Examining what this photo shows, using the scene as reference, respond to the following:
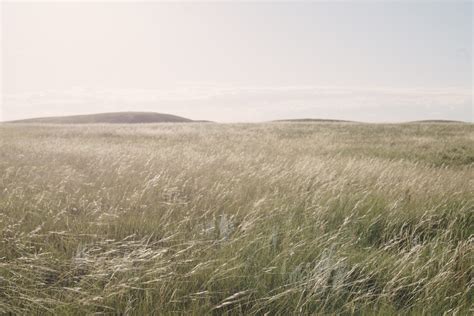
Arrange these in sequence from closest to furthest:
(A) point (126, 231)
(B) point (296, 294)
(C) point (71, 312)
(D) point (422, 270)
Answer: (C) point (71, 312), (B) point (296, 294), (D) point (422, 270), (A) point (126, 231)

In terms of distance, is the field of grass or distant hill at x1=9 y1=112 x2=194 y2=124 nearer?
the field of grass

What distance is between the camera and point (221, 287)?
217cm

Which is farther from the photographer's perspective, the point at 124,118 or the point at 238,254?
the point at 124,118

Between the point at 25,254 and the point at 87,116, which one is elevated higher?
the point at 87,116

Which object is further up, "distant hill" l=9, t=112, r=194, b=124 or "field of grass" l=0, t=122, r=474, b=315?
"distant hill" l=9, t=112, r=194, b=124

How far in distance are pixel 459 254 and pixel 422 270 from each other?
0.53m

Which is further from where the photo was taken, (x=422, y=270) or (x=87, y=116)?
(x=87, y=116)

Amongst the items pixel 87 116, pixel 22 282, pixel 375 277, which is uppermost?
pixel 87 116

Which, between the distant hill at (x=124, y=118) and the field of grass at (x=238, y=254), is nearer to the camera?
the field of grass at (x=238, y=254)

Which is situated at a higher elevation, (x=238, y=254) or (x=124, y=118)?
(x=124, y=118)

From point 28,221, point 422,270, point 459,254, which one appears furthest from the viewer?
point 28,221

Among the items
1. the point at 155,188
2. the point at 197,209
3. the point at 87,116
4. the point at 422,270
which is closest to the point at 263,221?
the point at 197,209

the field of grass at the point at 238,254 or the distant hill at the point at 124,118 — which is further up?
the distant hill at the point at 124,118

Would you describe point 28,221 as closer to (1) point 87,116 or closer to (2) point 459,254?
(2) point 459,254
